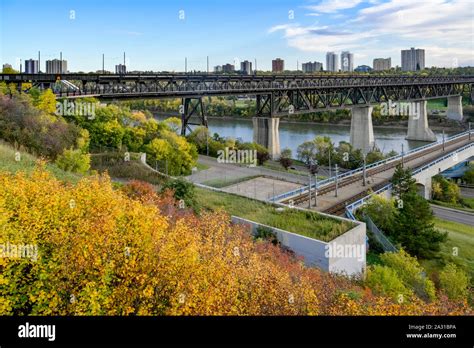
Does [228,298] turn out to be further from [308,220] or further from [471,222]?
[471,222]

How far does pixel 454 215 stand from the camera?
27469 mm

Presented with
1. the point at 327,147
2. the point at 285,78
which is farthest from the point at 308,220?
the point at 285,78

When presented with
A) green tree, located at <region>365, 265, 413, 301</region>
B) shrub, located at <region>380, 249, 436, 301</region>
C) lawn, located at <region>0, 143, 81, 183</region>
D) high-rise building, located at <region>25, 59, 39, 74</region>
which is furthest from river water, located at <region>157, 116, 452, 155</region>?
lawn, located at <region>0, 143, 81, 183</region>

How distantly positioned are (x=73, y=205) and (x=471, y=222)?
2434 cm

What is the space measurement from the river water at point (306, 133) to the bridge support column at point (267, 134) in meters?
9.87

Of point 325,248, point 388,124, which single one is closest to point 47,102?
point 325,248

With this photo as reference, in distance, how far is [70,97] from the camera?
2752 centimetres

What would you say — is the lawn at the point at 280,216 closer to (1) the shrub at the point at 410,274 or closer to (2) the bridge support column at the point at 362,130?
(1) the shrub at the point at 410,274

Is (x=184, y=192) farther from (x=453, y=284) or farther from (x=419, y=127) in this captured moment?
(x=419, y=127)

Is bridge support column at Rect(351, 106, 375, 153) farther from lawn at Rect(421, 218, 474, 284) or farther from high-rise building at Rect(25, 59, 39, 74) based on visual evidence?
high-rise building at Rect(25, 59, 39, 74)

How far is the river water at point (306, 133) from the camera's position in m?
56.8

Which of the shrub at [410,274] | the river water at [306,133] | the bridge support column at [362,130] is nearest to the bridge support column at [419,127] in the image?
the river water at [306,133]

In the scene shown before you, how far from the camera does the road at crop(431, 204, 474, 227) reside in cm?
2633

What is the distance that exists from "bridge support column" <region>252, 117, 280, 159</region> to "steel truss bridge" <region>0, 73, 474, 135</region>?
85 cm
